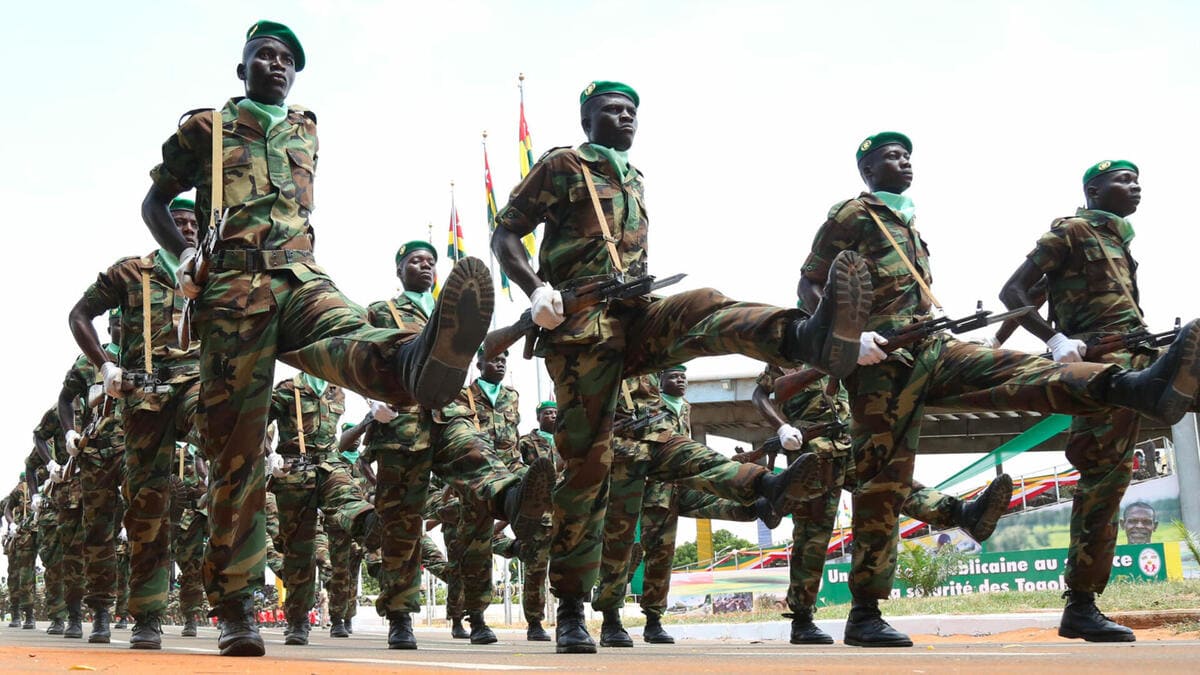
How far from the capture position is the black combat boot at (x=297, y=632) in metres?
9.23

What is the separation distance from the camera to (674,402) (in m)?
10.9

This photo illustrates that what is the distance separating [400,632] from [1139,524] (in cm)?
1911

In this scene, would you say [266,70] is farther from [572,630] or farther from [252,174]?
[572,630]

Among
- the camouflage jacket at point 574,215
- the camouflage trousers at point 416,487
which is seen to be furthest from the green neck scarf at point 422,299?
the camouflage jacket at point 574,215

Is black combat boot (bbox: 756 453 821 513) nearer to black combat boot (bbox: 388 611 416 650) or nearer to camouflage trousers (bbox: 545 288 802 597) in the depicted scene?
camouflage trousers (bbox: 545 288 802 597)

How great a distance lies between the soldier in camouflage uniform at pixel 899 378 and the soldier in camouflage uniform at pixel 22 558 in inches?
617

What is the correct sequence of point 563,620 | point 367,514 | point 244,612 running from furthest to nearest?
point 367,514, point 563,620, point 244,612

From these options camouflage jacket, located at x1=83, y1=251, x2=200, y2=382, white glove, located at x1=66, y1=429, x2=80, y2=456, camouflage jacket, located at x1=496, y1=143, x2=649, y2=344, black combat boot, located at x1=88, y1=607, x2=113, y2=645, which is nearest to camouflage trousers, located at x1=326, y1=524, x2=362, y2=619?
white glove, located at x1=66, y1=429, x2=80, y2=456

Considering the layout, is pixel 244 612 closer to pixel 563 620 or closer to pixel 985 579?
pixel 563 620

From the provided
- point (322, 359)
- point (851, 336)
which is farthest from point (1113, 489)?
point (322, 359)

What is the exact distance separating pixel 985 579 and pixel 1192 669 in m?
15.1

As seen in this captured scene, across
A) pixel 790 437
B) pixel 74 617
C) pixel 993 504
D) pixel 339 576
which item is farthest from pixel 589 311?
pixel 74 617

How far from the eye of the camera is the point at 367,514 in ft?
34.8

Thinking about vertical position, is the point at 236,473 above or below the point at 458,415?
below
